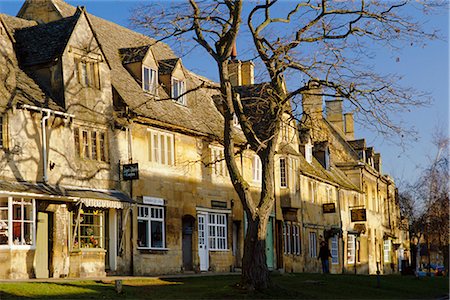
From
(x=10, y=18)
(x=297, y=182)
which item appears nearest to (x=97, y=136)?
(x=10, y=18)

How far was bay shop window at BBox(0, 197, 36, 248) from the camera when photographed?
1020 inches

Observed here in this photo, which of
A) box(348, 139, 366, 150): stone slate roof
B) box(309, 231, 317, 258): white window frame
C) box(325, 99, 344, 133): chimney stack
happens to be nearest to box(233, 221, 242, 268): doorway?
box(309, 231, 317, 258): white window frame

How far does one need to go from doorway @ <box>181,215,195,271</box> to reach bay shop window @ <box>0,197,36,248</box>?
1031cm

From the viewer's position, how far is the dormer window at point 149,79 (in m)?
35.5

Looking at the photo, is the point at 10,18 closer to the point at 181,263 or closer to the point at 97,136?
the point at 97,136

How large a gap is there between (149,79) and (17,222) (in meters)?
11.8

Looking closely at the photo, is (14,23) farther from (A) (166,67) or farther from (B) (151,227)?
(B) (151,227)

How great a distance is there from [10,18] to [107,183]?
854 cm

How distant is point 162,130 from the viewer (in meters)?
34.4

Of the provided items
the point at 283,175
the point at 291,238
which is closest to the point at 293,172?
the point at 283,175

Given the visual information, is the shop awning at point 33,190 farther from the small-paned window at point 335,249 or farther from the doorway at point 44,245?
the small-paned window at point 335,249

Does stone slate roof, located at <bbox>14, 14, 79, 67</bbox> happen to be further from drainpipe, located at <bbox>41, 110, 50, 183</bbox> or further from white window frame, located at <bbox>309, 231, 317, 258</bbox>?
white window frame, located at <bbox>309, 231, 317, 258</bbox>

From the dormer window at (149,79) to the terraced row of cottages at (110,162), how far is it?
59 mm

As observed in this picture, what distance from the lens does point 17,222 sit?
86.5 feet
